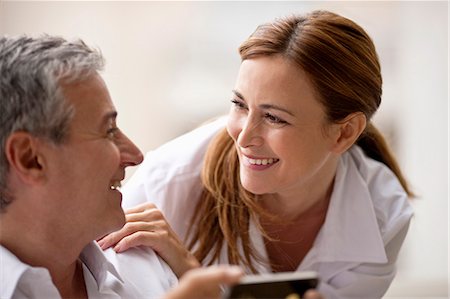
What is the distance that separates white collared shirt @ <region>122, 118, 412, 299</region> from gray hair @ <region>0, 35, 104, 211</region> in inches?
29.1

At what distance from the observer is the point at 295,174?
6.64 feet

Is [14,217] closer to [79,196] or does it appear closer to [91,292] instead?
[79,196]

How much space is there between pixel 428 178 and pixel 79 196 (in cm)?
261

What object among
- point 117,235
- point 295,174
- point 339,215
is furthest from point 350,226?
point 117,235

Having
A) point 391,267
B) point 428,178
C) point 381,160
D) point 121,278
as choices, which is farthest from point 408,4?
point 121,278

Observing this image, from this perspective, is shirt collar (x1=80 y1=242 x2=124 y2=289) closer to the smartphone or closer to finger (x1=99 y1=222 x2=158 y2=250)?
finger (x1=99 y1=222 x2=158 y2=250)

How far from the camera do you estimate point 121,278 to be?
63.7 inches

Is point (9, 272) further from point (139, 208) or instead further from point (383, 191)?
point (383, 191)

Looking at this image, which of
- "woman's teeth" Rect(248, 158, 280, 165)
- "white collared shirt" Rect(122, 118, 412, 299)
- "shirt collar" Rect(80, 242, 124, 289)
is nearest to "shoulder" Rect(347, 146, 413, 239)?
"white collared shirt" Rect(122, 118, 412, 299)

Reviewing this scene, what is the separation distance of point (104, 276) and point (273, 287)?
21.2 inches

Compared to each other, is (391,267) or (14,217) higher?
(14,217)

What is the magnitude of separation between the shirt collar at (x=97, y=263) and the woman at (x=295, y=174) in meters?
0.21

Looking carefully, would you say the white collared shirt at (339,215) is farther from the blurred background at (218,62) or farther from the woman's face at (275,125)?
the blurred background at (218,62)

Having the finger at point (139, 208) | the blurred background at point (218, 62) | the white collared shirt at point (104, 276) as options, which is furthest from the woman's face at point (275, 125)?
the blurred background at point (218, 62)
